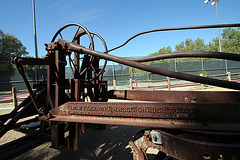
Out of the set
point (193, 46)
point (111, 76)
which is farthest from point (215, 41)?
point (111, 76)

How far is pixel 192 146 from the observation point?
991 millimetres

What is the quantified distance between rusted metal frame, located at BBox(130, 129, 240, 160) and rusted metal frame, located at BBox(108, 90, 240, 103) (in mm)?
1171

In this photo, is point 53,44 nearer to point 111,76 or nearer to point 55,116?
point 55,116

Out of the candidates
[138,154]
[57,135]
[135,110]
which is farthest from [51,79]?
[138,154]

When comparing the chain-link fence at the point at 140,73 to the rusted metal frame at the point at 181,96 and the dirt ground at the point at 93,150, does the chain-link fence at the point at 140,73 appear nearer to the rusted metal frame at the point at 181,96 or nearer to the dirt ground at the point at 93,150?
the dirt ground at the point at 93,150

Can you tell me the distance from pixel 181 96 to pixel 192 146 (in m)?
1.42

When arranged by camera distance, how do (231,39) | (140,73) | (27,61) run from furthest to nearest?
(231,39)
(140,73)
(27,61)

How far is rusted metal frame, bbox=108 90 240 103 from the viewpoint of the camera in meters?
2.02

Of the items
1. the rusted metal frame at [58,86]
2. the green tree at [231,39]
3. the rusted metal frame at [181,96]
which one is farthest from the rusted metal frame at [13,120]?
the green tree at [231,39]

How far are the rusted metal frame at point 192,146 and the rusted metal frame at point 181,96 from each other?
1.17 metres

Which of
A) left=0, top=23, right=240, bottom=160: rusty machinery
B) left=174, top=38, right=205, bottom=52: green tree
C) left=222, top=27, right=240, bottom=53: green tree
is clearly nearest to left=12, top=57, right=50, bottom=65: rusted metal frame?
left=0, top=23, right=240, bottom=160: rusty machinery

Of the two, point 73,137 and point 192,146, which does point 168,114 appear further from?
point 73,137

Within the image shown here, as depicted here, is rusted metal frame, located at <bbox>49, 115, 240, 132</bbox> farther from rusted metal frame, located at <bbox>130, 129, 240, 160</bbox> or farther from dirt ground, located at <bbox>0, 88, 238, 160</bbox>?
dirt ground, located at <bbox>0, 88, 238, 160</bbox>

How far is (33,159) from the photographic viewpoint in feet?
8.05
